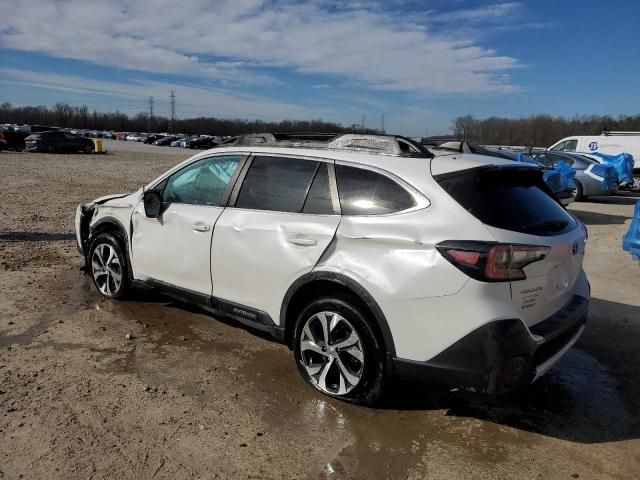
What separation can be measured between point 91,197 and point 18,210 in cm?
293

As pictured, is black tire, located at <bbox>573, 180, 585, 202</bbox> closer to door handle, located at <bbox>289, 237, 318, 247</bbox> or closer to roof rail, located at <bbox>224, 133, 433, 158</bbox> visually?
roof rail, located at <bbox>224, 133, 433, 158</bbox>

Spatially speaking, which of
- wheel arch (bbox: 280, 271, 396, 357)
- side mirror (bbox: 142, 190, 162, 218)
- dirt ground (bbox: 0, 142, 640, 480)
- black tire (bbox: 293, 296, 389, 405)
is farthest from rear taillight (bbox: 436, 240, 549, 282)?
side mirror (bbox: 142, 190, 162, 218)

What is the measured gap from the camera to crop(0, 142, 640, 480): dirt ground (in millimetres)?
2861

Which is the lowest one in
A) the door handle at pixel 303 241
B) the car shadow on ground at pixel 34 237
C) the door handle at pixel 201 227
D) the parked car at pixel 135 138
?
the car shadow on ground at pixel 34 237

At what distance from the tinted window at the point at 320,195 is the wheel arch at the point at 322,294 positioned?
1.51 ft

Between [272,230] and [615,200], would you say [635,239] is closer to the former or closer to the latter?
[272,230]

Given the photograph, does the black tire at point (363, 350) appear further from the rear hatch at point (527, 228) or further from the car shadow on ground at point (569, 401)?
the rear hatch at point (527, 228)

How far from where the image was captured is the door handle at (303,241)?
11.4ft

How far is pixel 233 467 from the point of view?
2.81 meters

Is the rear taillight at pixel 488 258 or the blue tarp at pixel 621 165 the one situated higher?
the blue tarp at pixel 621 165

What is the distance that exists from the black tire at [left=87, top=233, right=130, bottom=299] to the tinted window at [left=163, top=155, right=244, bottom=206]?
838 mm

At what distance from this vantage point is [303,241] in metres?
3.53

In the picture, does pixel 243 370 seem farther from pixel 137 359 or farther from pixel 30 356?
pixel 30 356

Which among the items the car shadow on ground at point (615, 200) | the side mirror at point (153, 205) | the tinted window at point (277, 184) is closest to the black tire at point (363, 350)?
the tinted window at point (277, 184)
